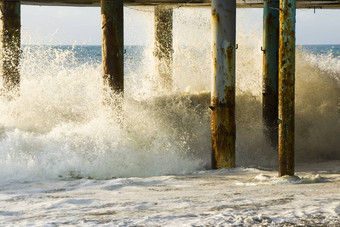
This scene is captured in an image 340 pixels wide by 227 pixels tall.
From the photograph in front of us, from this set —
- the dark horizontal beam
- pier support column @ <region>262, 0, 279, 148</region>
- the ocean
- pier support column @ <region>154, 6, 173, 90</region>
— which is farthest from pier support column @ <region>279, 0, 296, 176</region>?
pier support column @ <region>154, 6, 173, 90</region>

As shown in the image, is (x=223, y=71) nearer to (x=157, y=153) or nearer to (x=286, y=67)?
(x=286, y=67)

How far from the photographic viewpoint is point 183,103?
35.4ft

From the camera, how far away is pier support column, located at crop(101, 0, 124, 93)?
879 centimetres

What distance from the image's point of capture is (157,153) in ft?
28.7

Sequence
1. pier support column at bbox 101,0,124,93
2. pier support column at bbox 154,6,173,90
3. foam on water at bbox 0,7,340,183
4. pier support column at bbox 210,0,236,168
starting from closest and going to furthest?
1. pier support column at bbox 210,0,236,168
2. foam on water at bbox 0,7,340,183
3. pier support column at bbox 101,0,124,93
4. pier support column at bbox 154,6,173,90

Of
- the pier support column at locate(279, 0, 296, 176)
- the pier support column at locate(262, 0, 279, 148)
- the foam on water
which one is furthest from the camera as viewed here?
the pier support column at locate(262, 0, 279, 148)

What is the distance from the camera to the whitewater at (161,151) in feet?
17.2

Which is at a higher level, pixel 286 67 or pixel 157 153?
pixel 286 67

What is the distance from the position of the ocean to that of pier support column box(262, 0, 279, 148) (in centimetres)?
25

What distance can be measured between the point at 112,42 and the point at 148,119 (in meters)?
1.54

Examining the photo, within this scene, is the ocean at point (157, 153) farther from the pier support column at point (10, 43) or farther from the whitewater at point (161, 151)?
the pier support column at point (10, 43)

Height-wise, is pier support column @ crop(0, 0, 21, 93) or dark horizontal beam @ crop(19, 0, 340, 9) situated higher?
dark horizontal beam @ crop(19, 0, 340, 9)

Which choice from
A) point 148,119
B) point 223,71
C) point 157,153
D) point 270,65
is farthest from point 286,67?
point 148,119

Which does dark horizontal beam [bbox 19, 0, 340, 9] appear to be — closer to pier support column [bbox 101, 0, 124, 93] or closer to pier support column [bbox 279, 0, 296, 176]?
pier support column [bbox 101, 0, 124, 93]
